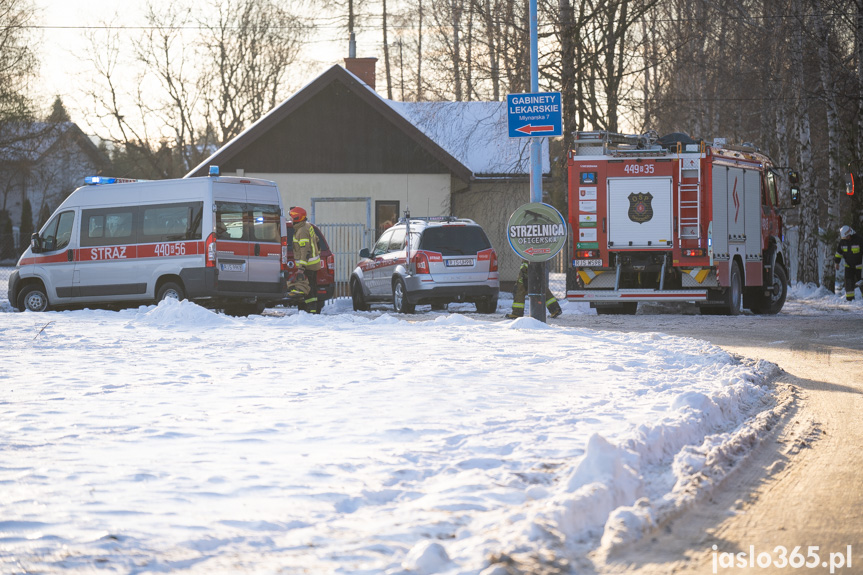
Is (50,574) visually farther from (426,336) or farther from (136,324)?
(136,324)

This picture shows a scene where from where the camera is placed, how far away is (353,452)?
5.97 metres

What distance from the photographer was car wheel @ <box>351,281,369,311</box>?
22.2 metres

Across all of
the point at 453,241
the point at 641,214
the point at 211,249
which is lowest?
the point at 211,249

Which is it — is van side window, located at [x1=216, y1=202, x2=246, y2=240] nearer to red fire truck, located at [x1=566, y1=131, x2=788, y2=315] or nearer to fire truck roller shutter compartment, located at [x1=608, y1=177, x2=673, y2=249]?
red fire truck, located at [x1=566, y1=131, x2=788, y2=315]

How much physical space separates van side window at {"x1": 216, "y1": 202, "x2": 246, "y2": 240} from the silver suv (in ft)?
10.9

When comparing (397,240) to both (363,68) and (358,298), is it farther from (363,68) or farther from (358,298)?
(363,68)

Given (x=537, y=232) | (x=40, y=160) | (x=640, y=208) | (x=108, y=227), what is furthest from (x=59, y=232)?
(x=40, y=160)

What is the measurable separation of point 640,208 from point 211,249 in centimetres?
766

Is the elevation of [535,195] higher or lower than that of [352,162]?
lower

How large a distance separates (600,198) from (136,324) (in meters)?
8.97

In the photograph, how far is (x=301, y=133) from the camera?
30.8m

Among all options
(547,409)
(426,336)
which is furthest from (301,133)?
(547,409)

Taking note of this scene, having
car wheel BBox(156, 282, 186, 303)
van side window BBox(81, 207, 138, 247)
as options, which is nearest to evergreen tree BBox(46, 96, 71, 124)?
van side window BBox(81, 207, 138, 247)

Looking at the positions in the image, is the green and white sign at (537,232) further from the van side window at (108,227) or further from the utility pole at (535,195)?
the van side window at (108,227)
